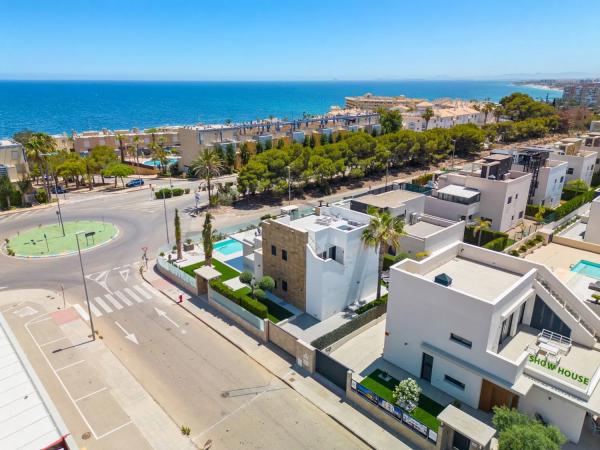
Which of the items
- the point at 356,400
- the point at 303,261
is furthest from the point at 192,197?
the point at 356,400

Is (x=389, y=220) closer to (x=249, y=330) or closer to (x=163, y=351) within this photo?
(x=249, y=330)

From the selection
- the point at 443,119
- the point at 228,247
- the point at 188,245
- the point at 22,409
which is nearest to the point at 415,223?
the point at 228,247

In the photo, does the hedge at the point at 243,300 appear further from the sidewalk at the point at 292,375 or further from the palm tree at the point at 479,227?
the palm tree at the point at 479,227

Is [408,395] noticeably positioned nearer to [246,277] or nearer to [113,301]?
[246,277]

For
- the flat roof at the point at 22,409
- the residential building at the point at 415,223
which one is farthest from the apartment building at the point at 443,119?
the flat roof at the point at 22,409

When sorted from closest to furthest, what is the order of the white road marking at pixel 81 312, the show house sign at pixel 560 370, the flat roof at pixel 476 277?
the show house sign at pixel 560 370 < the flat roof at pixel 476 277 < the white road marking at pixel 81 312

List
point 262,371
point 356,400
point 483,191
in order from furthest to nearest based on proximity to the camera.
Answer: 1. point 483,191
2. point 262,371
3. point 356,400
